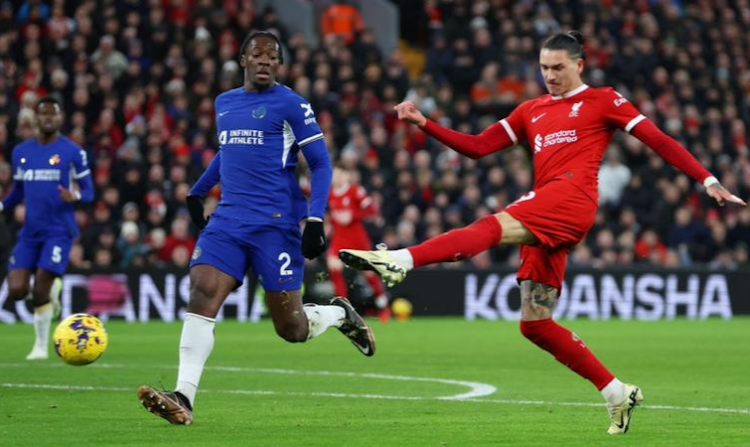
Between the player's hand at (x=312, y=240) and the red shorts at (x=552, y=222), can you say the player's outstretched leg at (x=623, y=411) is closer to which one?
the red shorts at (x=552, y=222)

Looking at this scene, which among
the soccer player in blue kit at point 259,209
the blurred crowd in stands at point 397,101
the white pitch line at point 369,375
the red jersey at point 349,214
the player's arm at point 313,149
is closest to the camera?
the soccer player in blue kit at point 259,209

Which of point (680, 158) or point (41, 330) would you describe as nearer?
point (680, 158)

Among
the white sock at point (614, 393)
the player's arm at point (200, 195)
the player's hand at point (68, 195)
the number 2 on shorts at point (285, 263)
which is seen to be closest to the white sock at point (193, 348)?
the number 2 on shorts at point (285, 263)

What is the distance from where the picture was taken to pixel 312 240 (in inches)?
391

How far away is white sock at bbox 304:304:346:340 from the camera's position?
10.6 metres

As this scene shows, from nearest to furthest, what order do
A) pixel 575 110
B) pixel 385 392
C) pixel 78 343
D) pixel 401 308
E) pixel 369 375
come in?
pixel 575 110, pixel 78 343, pixel 385 392, pixel 369 375, pixel 401 308

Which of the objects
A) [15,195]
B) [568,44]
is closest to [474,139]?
[568,44]

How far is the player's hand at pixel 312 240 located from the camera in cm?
992

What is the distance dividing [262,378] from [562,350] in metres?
4.81

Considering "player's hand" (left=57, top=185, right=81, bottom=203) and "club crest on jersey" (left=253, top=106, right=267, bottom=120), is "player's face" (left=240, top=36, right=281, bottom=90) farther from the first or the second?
"player's hand" (left=57, top=185, right=81, bottom=203)

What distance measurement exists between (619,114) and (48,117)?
794 cm

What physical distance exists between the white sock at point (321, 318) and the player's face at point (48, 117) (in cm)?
594

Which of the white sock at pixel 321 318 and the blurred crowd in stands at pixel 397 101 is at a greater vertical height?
the blurred crowd in stands at pixel 397 101

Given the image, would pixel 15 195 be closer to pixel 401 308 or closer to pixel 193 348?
pixel 193 348
